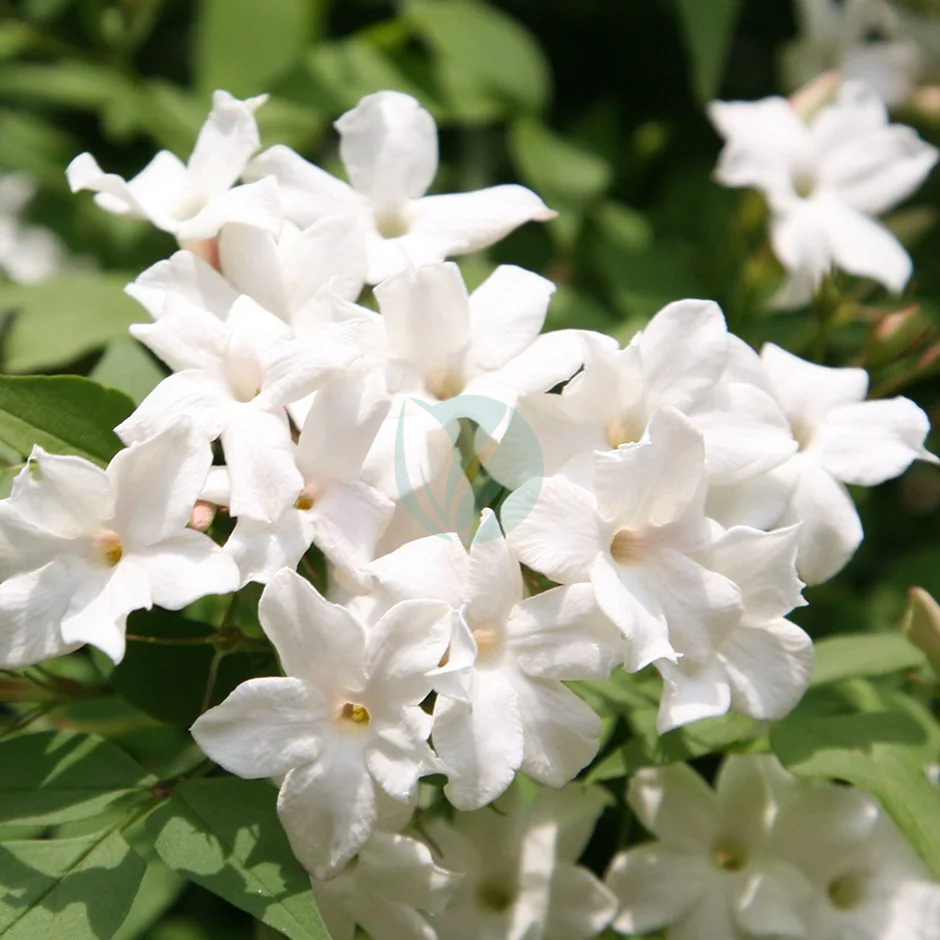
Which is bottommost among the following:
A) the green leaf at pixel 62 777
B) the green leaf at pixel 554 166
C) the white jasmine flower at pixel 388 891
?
the white jasmine flower at pixel 388 891

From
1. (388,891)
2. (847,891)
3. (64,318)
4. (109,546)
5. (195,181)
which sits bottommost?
(847,891)

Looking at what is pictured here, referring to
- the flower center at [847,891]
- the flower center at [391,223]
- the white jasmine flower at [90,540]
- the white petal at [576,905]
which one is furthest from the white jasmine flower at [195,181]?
the flower center at [847,891]

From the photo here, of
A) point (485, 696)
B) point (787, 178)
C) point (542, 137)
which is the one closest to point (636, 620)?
point (485, 696)

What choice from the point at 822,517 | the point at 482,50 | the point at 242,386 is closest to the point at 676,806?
the point at 822,517

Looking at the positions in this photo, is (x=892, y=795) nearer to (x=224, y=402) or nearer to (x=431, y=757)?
(x=431, y=757)

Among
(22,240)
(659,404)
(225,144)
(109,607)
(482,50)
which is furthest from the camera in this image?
(22,240)

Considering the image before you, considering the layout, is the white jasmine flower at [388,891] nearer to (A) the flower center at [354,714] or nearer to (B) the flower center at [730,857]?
(A) the flower center at [354,714]

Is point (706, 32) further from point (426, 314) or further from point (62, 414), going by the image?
point (62, 414)
